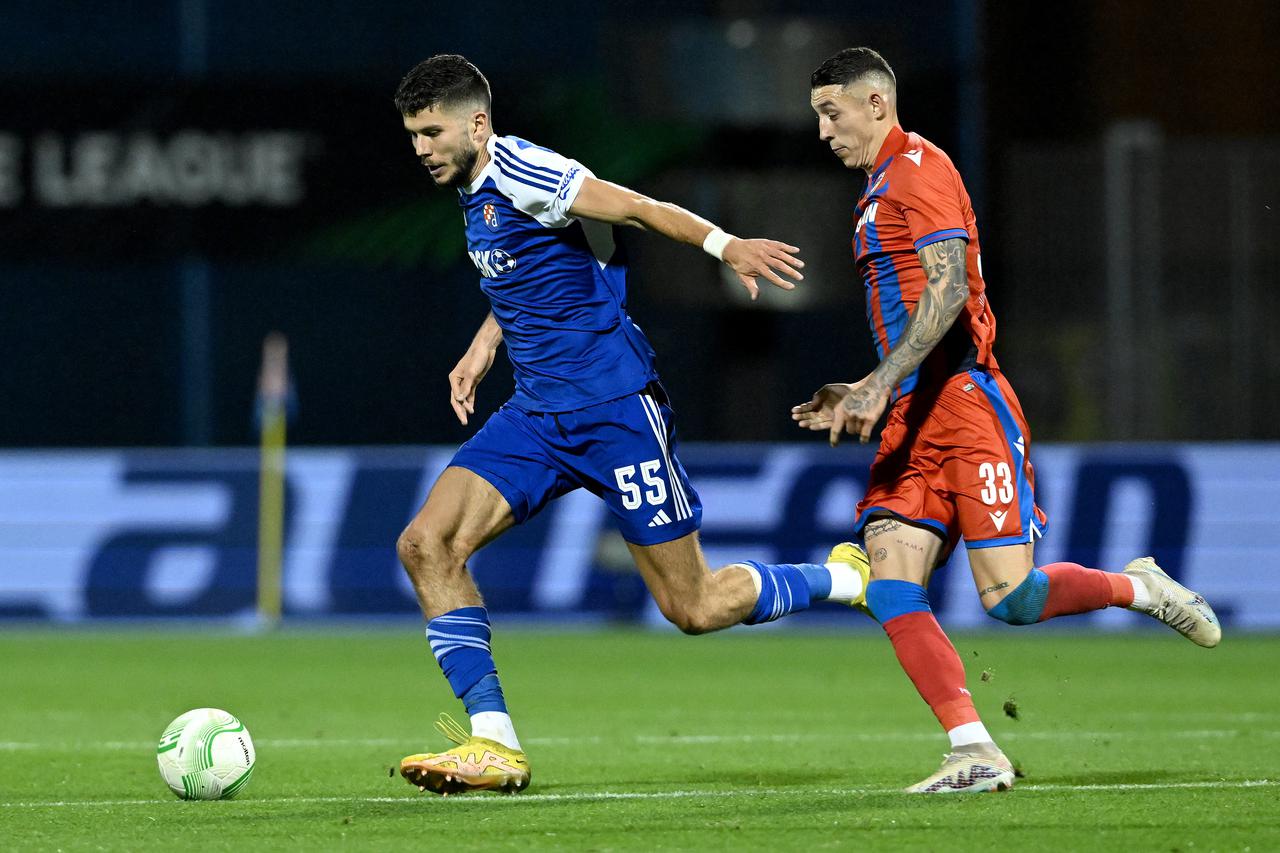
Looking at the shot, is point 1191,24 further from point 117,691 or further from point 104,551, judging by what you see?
point 117,691

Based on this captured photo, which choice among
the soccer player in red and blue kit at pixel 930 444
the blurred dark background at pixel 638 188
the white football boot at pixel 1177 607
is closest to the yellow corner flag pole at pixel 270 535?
the blurred dark background at pixel 638 188

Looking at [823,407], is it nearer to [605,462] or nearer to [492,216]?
[605,462]

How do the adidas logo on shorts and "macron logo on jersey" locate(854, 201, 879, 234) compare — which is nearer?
"macron logo on jersey" locate(854, 201, 879, 234)

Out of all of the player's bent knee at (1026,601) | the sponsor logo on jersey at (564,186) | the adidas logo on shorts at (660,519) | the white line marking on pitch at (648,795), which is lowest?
the white line marking on pitch at (648,795)

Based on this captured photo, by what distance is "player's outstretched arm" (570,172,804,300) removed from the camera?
622 cm

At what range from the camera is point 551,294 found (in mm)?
6988

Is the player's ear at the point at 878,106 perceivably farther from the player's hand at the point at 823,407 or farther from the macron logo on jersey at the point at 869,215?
the player's hand at the point at 823,407

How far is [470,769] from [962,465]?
5.74ft

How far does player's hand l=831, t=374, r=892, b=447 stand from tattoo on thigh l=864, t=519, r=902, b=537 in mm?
578

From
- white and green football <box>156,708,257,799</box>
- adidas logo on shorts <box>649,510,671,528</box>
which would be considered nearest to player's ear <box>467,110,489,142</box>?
adidas logo on shorts <box>649,510,671,528</box>

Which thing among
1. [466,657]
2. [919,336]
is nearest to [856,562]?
[919,336]

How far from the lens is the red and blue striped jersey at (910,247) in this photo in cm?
665

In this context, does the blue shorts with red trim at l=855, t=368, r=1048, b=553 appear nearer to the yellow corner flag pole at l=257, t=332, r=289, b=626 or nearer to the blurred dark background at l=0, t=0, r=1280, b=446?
the yellow corner flag pole at l=257, t=332, r=289, b=626

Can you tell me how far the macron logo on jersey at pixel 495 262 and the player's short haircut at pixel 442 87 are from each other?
0.45 m
